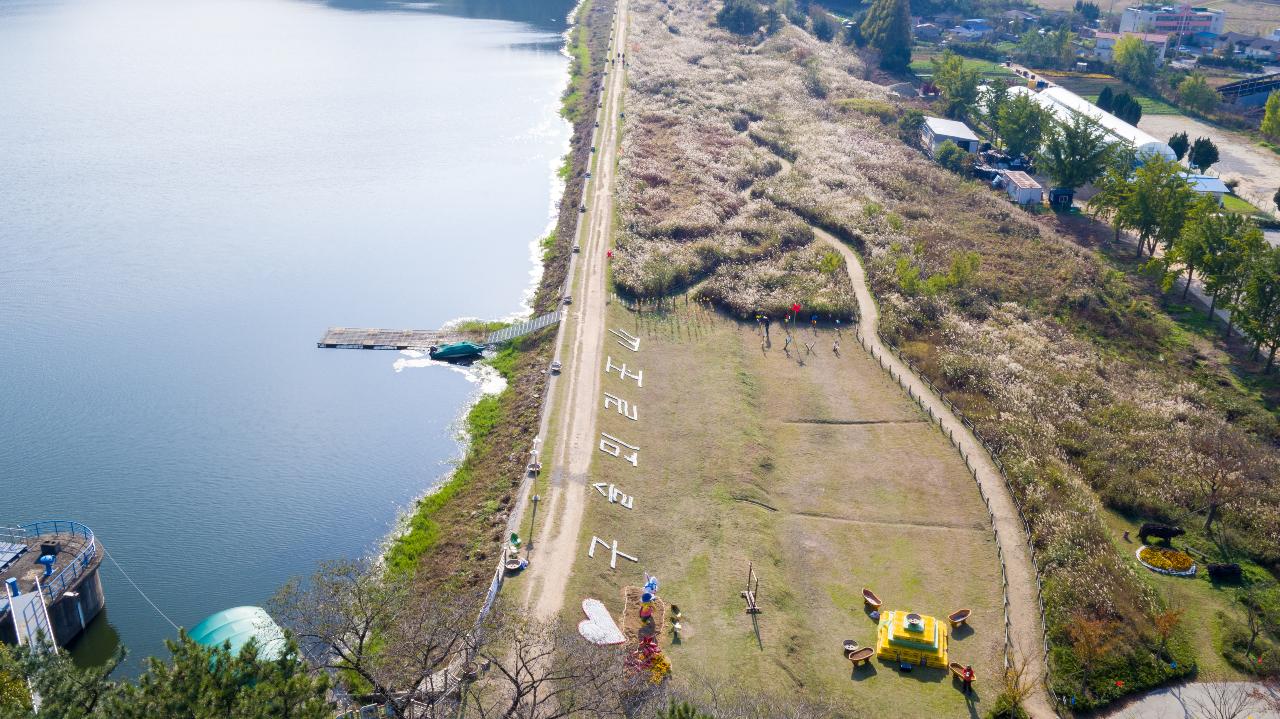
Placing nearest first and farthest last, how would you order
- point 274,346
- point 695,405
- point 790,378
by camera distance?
point 695,405 < point 790,378 < point 274,346

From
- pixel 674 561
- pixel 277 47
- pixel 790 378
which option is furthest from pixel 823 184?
pixel 277 47

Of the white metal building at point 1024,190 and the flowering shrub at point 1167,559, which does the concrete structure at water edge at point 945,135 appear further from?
the flowering shrub at point 1167,559

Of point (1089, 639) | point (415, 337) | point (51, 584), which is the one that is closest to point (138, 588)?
point (51, 584)

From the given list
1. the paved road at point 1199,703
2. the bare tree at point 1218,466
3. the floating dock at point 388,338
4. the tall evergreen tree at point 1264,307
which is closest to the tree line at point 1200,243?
the tall evergreen tree at point 1264,307

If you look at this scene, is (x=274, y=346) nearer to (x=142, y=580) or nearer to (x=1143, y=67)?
(x=142, y=580)

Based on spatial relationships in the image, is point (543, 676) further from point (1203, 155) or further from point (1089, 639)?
point (1203, 155)

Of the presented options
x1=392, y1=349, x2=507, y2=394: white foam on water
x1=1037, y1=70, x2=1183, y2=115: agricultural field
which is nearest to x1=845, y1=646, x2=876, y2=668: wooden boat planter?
x1=392, y1=349, x2=507, y2=394: white foam on water
